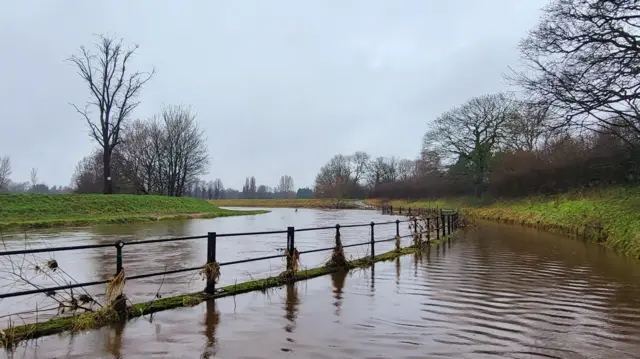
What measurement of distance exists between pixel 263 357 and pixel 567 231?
18492 mm

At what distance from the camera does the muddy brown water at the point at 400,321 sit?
14.2ft

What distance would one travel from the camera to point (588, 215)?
18.6m

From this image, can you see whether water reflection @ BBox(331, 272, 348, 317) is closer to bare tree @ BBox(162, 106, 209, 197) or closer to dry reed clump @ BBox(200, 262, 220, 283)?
dry reed clump @ BBox(200, 262, 220, 283)

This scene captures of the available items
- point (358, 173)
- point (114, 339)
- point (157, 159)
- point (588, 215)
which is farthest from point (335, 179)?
point (114, 339)

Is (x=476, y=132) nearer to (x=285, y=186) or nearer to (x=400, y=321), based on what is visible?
(x=400, y=321)

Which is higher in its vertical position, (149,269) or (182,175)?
(182,175)

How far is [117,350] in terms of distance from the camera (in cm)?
428

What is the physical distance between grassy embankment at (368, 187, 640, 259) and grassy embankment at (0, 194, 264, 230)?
24.3m

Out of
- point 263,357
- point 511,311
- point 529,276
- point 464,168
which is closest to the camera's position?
point 263,357

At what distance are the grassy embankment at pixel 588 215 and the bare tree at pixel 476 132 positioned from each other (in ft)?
29.5

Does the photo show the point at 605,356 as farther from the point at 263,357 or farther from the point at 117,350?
the point at 117,350

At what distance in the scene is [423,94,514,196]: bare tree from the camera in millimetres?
Result: 41812

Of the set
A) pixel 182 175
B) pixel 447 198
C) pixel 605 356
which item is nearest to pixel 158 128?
pixel 182 175

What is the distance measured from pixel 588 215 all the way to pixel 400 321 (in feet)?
55.8
